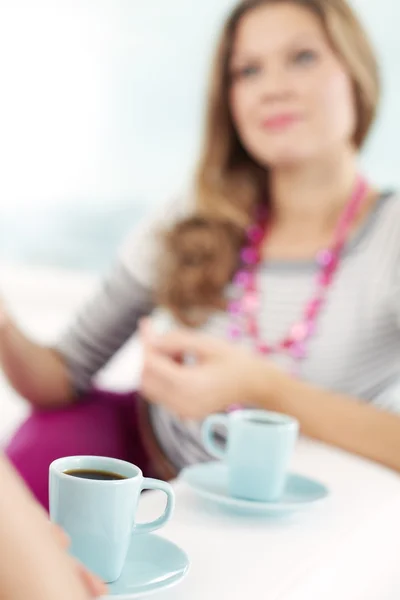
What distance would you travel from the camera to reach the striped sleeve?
3.65 ft

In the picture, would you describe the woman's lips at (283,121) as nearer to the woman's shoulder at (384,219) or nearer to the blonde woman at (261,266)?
the blonde woman at (261,266)

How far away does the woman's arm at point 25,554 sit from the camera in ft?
0.66

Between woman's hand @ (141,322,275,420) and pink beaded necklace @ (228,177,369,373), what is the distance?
0.31ft

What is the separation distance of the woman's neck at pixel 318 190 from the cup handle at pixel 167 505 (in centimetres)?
67

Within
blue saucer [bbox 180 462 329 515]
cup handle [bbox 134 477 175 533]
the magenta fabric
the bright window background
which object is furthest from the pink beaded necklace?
the bright window background

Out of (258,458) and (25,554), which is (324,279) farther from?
(25,554)

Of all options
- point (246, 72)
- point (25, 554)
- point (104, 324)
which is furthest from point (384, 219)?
point (25, 554)

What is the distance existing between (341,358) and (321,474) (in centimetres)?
27

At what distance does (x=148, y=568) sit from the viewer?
15.9 inches

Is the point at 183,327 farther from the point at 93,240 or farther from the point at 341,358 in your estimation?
the point at 93,240

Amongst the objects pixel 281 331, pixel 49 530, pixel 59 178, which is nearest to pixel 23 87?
pixel 59 178

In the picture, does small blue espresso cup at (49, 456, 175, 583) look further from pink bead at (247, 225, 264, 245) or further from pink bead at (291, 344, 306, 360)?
pink bead at (247, 225, 264, 245)

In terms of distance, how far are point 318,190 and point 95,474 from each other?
28.7 inches

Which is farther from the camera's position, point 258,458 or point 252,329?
point 252,329
